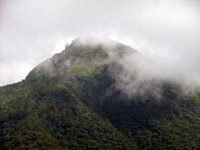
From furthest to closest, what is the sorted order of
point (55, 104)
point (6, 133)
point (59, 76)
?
1. point (59, 76)
2. point (55, 104)
3. point (6, 133)

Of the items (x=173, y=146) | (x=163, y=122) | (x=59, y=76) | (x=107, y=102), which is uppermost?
(x=59, y=76)

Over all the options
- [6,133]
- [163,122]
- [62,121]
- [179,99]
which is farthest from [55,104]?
[179,99]

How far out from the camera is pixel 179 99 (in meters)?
177

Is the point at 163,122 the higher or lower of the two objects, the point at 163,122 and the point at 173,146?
the higher

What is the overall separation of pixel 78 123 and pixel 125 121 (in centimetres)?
3585

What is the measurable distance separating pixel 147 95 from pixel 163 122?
95.9 ft

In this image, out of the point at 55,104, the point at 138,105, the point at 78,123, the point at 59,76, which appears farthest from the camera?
the point at 59,76

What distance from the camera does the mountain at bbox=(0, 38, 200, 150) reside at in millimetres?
129413

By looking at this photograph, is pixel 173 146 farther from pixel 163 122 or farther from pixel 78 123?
pixel 78 123

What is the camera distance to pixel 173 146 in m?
130

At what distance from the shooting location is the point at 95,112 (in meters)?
163

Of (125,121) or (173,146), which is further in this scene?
(125,121)

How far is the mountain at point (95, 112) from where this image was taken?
129413 millimetres

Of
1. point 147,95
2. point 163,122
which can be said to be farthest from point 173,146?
point 147,95
